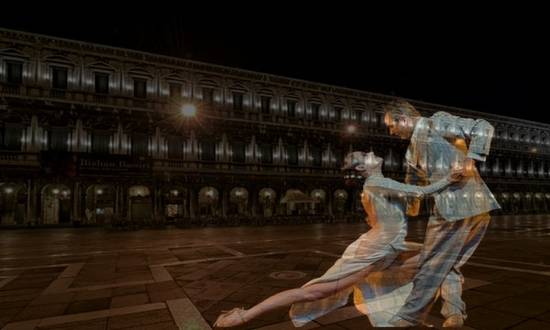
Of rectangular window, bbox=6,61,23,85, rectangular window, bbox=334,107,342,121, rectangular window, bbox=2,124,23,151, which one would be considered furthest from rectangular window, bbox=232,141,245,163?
rectangular window, bbox=6,61,23,85

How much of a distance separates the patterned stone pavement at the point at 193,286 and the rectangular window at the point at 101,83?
58.3 ft

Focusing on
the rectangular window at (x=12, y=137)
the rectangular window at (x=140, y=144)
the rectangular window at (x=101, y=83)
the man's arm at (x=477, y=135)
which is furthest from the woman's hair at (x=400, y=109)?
the rectangular window at (x=12, y=137)

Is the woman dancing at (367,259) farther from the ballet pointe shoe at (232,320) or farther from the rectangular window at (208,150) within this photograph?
the rectangular window at (208,150)

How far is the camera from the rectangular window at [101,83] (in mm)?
26812

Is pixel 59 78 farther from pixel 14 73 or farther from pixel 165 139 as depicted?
pixel 165 139

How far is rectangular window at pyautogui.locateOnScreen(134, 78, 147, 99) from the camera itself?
28.1 metres

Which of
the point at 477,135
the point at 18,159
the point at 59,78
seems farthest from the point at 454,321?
the point at 59,78

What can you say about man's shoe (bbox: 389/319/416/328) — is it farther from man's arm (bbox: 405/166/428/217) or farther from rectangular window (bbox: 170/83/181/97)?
rectangular window (bbox: 170/83/181/97)

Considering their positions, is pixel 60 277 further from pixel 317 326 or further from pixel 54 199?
pixel 54 199

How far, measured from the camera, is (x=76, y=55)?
2595 cm

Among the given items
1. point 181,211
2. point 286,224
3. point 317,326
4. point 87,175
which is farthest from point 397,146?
point 317,326

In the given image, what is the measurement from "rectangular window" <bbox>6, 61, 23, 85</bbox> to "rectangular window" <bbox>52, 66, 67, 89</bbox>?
205cm

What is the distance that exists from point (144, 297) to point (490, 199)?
6054mm

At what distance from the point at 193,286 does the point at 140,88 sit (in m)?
25.2
